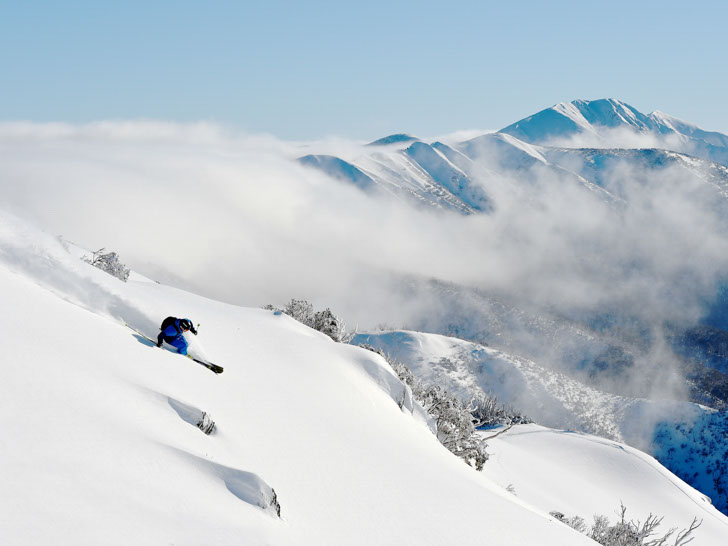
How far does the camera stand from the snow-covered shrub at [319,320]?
96.0 ft

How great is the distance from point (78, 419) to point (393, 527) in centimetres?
570

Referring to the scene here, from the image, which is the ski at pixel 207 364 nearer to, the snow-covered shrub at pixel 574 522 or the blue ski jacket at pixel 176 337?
the blue ski jacket at pixel 176 337

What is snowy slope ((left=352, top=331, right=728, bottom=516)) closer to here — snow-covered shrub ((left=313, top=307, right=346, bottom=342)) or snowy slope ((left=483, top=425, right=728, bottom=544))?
snowy slope ((left=483, top=425, right=728, bottom=544))

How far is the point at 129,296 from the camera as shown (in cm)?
1582

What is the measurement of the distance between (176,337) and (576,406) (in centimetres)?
13643

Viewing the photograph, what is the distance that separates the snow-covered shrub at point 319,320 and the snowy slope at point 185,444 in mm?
9961

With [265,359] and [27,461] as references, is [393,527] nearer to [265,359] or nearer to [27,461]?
[27,461]

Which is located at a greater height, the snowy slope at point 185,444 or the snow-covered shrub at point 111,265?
the snowy slope at point 185,444

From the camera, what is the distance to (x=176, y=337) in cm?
1436

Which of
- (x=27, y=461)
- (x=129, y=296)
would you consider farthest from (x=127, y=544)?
(x=129, y=296)

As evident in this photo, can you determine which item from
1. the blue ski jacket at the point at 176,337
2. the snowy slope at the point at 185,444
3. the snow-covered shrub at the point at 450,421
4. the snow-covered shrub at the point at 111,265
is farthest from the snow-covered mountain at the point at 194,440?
the snow-covered shrub at the point at 450,421

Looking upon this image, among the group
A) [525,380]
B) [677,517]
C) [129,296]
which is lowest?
[525,380]

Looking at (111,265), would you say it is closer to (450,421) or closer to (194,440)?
(194,440)

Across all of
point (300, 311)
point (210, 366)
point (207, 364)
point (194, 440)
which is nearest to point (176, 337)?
point (207, 364)
